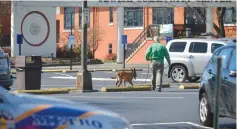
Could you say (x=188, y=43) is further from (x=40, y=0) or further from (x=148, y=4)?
Result: (x=40, y=0)

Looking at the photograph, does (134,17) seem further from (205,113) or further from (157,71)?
(205,113)

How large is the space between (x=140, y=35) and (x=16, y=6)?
1126 cm

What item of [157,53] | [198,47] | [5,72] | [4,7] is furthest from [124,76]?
[4,7]

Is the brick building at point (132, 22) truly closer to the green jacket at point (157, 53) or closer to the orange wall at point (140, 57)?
the orange wall at point (140, 57)

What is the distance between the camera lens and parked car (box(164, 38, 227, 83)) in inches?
927

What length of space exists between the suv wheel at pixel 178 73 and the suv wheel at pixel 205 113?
11722 mm

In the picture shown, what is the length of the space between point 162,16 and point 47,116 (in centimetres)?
4992

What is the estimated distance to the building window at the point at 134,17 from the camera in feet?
183

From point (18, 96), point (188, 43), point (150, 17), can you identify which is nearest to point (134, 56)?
point (150, 17)

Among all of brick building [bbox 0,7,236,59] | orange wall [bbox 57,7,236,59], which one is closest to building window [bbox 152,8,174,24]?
brick building [bbox 0,7,236,59]

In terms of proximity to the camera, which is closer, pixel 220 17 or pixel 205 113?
pixel 205 113

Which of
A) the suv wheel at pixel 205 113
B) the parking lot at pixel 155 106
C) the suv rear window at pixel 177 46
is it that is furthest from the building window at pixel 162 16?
the suv wheel at pixel 205 113

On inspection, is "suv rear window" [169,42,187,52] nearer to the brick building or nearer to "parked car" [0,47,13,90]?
"parked car" [0,47,13,90]

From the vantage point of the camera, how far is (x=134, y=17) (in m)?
56.3
